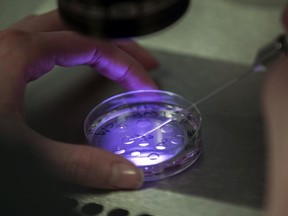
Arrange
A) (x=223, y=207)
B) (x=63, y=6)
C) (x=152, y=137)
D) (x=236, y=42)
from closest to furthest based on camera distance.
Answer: (x=63, y=6) → (x=223, y=207) → (x=152, y=137) → (x=236, y=42)

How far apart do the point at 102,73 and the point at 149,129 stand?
0.11 metres

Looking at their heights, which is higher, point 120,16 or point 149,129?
point 120,16

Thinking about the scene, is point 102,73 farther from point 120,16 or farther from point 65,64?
point 120,16

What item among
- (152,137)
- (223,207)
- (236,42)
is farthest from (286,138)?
(236,42)

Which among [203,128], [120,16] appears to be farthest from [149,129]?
[120,16]

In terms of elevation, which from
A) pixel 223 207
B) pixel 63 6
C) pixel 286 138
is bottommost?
pixel 223 207

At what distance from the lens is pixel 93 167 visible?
1.96 ft

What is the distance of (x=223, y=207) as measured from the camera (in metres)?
0.60

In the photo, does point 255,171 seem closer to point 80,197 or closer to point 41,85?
point 80,197

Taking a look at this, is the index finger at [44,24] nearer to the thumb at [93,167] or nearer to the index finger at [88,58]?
the index finger at [88,58]

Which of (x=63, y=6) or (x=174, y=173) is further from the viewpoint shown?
(x=174, y=173)

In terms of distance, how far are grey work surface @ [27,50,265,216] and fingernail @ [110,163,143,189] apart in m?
0.01

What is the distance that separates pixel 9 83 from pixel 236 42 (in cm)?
35

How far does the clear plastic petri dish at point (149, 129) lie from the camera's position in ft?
2.14
